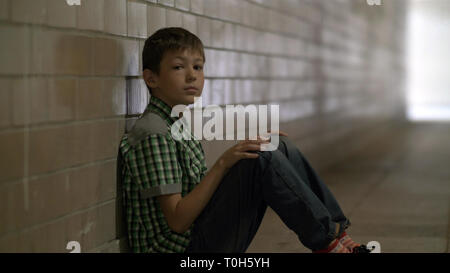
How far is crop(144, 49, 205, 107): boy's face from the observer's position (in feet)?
6.62

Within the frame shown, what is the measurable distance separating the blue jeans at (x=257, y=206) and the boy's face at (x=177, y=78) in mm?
356

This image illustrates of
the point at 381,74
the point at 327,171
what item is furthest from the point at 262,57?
the point at 381,74

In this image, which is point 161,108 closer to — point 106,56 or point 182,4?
point 106,56

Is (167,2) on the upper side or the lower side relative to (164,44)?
upper

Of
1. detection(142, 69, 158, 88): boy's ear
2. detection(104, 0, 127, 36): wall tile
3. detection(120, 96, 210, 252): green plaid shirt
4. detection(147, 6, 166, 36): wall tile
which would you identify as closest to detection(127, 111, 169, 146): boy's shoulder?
detection(120, 96, 210, 252): green plaid shirt

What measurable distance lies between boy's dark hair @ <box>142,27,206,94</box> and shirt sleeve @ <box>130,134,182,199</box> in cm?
29

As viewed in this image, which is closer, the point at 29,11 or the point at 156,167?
the point at 29,11

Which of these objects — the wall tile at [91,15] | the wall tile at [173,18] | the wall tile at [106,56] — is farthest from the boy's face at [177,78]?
the wall tile at [173,18]

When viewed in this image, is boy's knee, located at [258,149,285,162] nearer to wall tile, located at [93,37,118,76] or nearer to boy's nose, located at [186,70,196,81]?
boy's nose, located at [186,70,196,81]

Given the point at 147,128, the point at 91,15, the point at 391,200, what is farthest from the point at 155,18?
the point at 391,200

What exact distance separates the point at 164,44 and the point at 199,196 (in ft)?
1.80

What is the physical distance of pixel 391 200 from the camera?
12.3 feet
